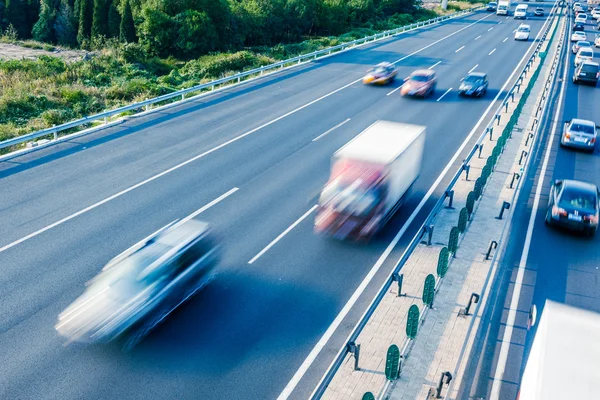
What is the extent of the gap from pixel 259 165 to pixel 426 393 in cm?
1139

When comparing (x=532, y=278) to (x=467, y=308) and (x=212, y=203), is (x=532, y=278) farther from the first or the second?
(x=212, y=203)

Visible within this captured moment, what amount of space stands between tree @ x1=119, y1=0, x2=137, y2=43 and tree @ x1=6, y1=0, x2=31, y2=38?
1582 centimetres

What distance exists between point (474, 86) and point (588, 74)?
37.5 feet

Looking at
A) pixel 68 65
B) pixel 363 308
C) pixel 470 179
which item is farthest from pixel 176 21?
pixel 363 308

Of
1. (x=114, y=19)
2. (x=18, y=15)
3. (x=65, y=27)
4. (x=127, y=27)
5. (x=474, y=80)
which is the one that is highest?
(x=114, y=19)

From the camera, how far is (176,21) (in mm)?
46438

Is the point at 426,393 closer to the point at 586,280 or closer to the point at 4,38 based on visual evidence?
the point at 586,280

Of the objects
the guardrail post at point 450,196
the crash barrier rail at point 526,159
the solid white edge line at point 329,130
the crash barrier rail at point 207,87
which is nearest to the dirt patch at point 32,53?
the crash barrier rail at point 207,87

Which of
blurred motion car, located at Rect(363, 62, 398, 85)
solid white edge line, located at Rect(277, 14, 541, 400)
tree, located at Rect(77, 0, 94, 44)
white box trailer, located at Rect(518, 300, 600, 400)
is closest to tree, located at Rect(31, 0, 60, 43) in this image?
tree, located at Rect(77, 0, 94, 44)

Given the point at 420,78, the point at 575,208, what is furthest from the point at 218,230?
the point at 420,78

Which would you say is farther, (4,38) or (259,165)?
(4,38)

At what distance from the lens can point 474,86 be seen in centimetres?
2822

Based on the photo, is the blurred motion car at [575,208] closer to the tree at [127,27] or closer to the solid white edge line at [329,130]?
the solid white edge line at [329,130]

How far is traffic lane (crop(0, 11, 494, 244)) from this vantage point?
15242 mm
